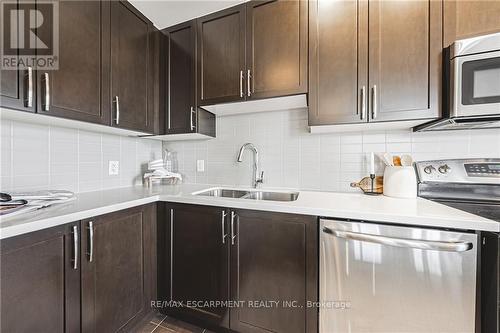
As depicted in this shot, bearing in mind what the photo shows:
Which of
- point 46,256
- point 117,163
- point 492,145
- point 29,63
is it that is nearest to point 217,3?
point 29,63

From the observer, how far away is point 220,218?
135 centimetres

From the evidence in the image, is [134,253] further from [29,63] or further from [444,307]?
[444,307]

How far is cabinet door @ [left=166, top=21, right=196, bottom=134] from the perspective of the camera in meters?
1.73

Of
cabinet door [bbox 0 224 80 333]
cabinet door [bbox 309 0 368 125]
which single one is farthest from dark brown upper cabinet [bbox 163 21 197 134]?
cabinet door [bbox 0 224 80 333]

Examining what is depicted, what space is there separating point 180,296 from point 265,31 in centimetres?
194

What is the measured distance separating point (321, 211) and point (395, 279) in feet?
1.47

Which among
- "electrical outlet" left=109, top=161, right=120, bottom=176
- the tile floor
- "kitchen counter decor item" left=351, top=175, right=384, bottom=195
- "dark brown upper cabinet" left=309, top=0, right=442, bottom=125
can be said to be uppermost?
"dark brown upper cabinet" left=309, top=0, right=442, bottom=125

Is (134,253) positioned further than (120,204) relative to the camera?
Yes

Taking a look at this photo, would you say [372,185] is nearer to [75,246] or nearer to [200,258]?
[200,258]

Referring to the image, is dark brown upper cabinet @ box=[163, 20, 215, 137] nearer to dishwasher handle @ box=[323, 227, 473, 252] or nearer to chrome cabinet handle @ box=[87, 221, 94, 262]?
chrome cabinet handle @ box=[87, 221, 94, 262]

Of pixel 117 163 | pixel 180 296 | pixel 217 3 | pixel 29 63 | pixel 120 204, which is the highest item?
pixel 217 3

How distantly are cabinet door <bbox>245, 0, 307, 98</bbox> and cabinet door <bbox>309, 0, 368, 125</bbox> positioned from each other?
7 cm

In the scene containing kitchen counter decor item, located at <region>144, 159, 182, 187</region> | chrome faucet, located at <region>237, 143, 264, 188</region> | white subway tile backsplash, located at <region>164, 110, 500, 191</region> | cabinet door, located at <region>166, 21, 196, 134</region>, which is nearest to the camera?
white subway tile backsplash, located at <region>164, 110, 500, 191</region>

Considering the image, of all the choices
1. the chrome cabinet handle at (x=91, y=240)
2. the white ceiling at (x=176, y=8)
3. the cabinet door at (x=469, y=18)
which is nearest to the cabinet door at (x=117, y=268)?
the chrome cabinet handle at (x=91, y=240)
